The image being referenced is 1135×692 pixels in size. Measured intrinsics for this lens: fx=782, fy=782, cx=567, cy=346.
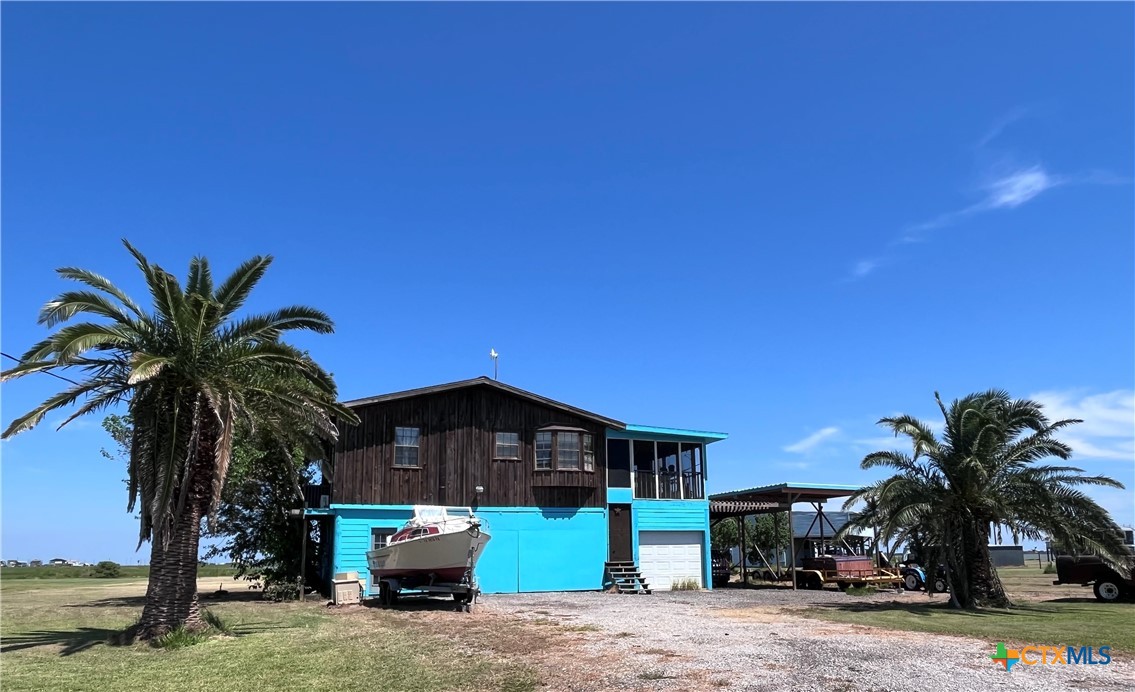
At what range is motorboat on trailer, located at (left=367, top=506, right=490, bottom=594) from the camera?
66.4 feet

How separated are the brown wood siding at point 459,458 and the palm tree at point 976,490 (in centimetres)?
1027

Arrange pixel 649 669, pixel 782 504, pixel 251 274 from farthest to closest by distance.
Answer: pixel 782 504, pixel 251 274, pixel 649 669

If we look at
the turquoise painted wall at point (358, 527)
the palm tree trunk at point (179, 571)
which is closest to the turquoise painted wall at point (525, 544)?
the turquoise painted wall at point (358, 527)

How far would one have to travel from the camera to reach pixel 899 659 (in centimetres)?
1066

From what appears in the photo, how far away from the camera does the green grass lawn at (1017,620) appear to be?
1316 centimetres

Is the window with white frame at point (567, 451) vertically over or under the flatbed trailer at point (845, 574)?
over

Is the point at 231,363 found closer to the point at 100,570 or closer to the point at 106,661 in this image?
the point at 106,661

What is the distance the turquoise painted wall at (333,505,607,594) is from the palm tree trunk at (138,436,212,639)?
990 centimetres

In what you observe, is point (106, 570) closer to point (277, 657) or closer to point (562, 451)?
point (562, 451)

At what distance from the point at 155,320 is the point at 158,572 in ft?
15.1

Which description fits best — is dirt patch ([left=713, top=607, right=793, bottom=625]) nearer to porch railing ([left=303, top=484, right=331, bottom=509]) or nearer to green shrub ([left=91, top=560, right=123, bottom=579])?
porch railing ([left=303, top=484, right=331, bottom=509])

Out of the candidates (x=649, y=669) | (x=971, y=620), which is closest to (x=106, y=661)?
(x=649, y=669)

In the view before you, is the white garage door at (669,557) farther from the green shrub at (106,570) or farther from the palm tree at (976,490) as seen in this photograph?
the green shrub at (106,570)

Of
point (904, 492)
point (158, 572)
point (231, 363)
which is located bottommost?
point (158, 572)
